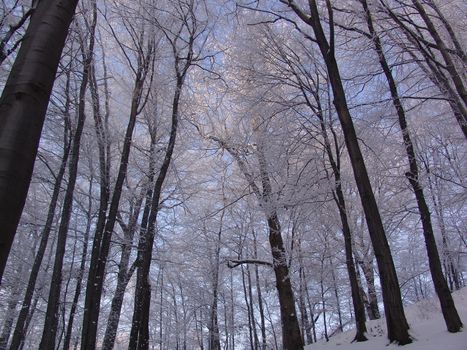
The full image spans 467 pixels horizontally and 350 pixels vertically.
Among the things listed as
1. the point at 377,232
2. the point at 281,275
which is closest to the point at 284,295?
the point at 281,275

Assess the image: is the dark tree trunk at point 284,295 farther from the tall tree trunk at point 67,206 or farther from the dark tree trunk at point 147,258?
the tall tree trunk at point 67,206

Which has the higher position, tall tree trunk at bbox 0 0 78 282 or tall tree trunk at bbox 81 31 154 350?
tall tree trunk at bbox 81 31 154 350

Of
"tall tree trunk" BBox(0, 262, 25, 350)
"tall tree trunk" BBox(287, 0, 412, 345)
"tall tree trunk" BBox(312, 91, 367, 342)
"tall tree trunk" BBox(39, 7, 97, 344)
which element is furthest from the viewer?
"tall tree trunk" BBox(0, 262, 25, 350)

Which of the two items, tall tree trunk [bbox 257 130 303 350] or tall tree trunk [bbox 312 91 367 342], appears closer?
tall tree trunk [bbox 312 91 367 342]

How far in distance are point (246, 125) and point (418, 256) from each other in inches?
664

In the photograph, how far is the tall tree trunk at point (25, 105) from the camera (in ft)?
5.24

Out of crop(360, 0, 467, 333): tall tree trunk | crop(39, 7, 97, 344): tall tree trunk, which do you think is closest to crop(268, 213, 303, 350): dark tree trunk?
crop(360, 0, 467, 333): tall tree trunk

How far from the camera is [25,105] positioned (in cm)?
177

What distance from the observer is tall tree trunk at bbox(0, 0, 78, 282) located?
160 centimetres

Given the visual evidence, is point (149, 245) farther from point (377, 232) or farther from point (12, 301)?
point (12, 301)

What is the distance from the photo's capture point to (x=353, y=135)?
6961 millimetres

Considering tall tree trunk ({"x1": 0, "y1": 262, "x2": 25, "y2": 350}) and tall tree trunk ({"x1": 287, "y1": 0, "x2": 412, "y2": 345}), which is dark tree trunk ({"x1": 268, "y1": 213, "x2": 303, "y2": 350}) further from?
tall tree trunk ({"x1": 0, "y1": 262, "x2": 25, "y2": 350})

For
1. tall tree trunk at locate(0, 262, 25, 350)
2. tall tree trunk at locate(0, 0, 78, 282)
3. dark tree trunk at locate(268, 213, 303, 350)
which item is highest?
tall tree trunk at locate(0, 262, 25, 350)

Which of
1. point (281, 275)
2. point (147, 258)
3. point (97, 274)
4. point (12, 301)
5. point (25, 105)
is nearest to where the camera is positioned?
point (25, 105)
